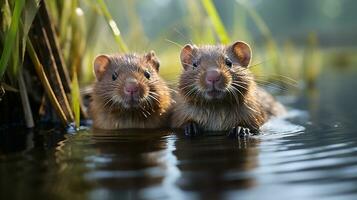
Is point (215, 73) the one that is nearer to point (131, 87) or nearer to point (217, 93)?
point (217, 93)

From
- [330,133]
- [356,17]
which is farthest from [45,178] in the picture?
[356,17]

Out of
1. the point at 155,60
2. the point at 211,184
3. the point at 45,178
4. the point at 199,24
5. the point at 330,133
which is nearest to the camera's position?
the point at 211,184

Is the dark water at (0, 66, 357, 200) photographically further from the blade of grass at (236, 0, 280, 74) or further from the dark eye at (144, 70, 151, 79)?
the blade of grass at (236, 0, 280, 74)

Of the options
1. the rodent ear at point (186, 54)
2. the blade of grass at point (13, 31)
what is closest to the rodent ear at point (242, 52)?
the rodent ear at point (186, 54)

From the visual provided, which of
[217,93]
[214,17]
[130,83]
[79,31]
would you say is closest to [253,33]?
[79,31]

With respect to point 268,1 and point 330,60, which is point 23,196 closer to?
point 330,60
